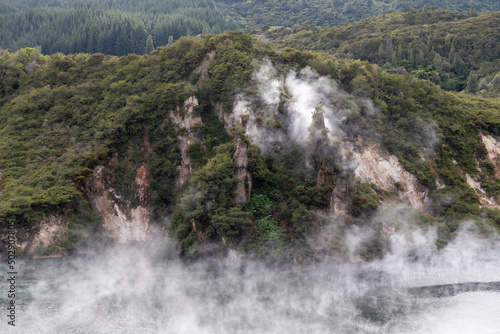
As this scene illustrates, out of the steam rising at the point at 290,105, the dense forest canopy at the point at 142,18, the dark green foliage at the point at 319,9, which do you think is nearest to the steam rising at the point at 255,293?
the steam rising at the point at 290,105

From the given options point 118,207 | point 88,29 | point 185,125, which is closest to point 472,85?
point 185,125

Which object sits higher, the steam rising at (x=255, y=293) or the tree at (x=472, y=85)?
the tree at (x=472, y=85)

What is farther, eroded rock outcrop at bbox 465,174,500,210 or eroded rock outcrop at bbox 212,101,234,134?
eroded rock outcrop at bbox 212,101,234,134

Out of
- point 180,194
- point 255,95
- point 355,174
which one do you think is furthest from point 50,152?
point 355,174

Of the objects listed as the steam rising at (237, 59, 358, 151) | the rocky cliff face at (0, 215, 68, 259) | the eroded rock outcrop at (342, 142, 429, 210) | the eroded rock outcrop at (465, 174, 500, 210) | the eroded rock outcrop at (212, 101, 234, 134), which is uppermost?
the steam rising at (237, 59, 358, 151)

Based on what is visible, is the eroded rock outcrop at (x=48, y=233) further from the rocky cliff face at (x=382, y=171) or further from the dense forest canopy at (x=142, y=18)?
the dense forest canopy at (x=142, y=18)

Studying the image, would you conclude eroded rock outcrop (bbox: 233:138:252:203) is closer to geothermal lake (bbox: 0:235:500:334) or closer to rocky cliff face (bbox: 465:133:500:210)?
geothermal lake (bbox: 0:235:500:334)

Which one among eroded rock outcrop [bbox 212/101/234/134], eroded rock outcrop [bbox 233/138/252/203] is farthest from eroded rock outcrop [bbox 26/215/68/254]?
eroded rock outcrop [bbox 212/101/234/134]
